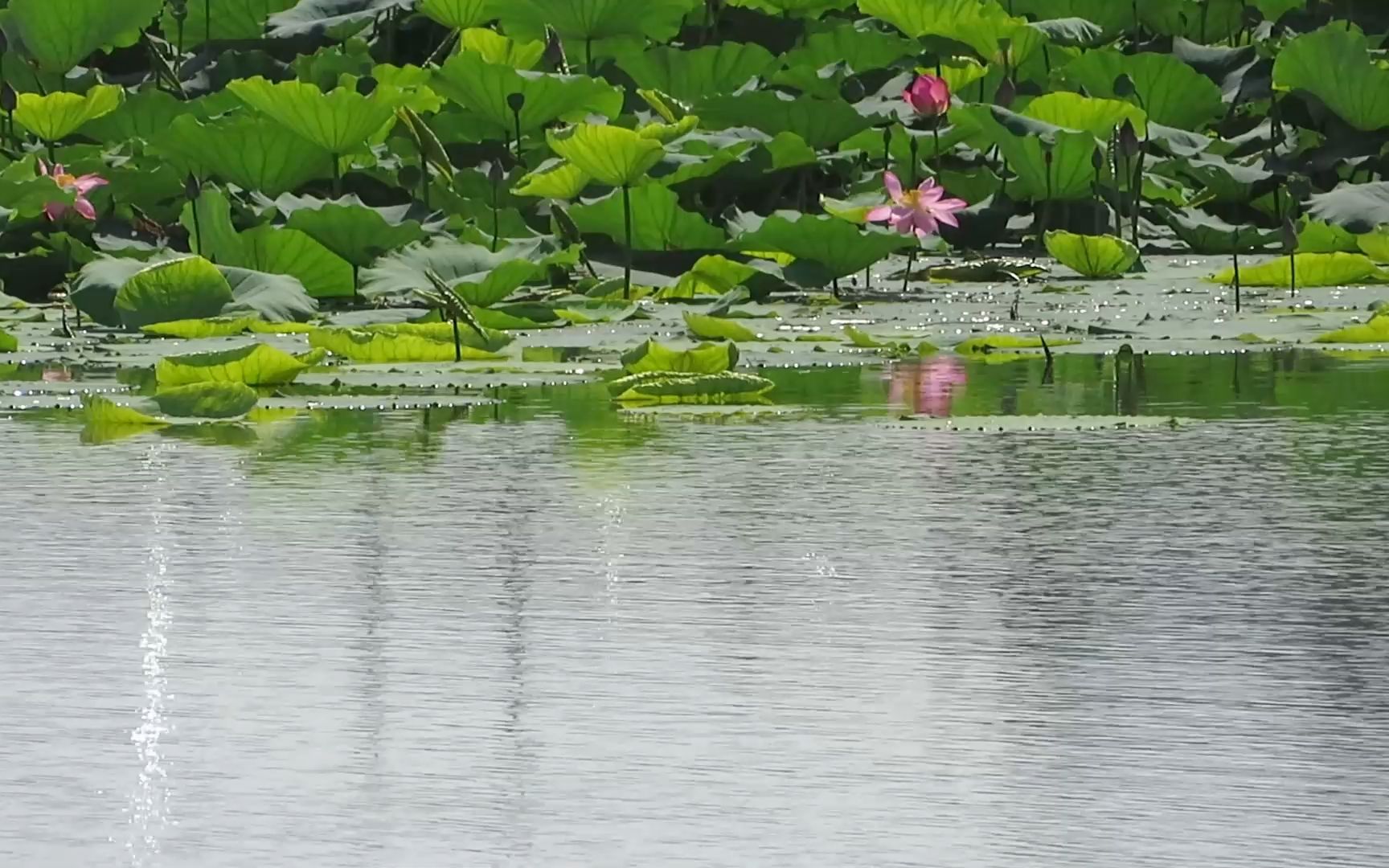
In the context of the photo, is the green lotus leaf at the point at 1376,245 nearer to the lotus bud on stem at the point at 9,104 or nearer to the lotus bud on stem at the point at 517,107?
the lotus bud on stem at the point at 517,107

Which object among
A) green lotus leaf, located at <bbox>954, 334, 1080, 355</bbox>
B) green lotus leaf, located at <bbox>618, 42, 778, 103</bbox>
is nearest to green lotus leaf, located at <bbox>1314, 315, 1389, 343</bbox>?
green lotus leaf, located at <bbox>954, 334, 1080, 355</bbox>

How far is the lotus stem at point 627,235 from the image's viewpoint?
6289 millimetres

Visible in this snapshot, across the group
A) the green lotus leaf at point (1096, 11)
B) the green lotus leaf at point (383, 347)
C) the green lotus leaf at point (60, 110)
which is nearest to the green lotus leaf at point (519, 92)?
the green lotus leaf at point (60, 110)

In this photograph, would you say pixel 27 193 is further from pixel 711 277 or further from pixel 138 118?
pixel 138 118

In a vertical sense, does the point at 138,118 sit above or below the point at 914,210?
above

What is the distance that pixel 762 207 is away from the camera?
7.66 m

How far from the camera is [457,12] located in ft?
29.2

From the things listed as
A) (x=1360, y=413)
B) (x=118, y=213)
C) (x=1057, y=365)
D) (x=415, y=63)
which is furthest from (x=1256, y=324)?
(x=415, y=63)

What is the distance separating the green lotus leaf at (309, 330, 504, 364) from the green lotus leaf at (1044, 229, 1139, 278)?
195 centimetres

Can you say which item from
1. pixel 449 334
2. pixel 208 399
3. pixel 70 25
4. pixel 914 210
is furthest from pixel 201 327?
pixel 70 25

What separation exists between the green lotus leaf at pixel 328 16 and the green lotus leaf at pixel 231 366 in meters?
4.86

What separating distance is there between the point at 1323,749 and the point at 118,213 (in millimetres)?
5991

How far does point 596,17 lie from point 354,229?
2.66 metres

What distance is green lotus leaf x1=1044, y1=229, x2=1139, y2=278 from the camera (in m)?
6.45
